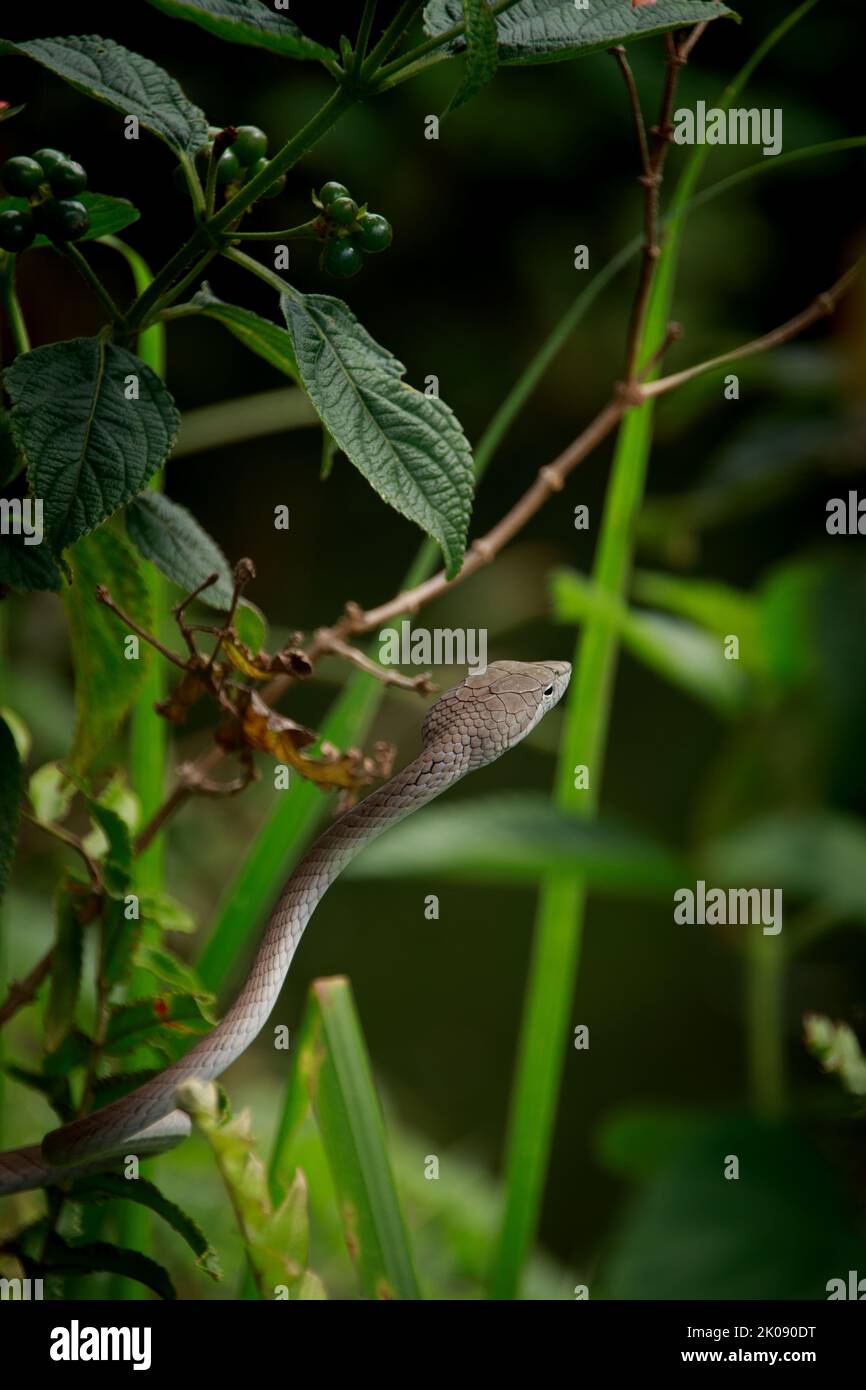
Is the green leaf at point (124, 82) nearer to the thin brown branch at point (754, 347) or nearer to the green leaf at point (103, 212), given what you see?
the green leaf at point (103, 212)

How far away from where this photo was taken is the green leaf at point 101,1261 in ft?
1.81

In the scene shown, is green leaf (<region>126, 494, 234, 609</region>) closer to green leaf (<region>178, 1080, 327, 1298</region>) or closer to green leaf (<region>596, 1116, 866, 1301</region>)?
green leaf (<region>178, 1080, 327, 1298</region>)

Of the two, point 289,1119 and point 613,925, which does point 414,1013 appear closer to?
point 613,925

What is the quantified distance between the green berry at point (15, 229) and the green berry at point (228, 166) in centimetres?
8

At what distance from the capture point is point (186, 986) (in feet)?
1.98

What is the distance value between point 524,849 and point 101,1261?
49cm

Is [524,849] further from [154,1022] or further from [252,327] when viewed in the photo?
[252,327]

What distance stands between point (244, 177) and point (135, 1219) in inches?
22.9

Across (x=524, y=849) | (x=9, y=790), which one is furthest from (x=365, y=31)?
(x=524, y=849)

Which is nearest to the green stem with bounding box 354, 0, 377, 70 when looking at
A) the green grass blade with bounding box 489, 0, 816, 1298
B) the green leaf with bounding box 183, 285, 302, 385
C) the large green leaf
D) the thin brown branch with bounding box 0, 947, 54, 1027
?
the green leaf with bounding box 183, 285, 302, 385

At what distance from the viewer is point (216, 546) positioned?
57cm

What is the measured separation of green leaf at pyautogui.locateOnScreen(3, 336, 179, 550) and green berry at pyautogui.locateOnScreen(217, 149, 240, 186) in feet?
0.27

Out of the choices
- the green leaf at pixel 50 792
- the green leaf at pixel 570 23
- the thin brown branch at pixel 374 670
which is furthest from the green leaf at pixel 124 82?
the green leaf at pixel 50 792
